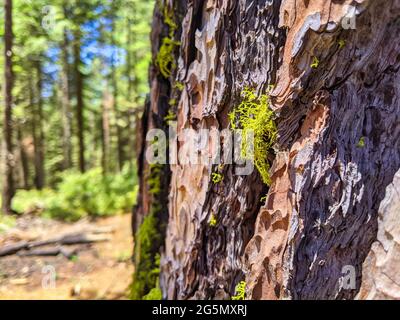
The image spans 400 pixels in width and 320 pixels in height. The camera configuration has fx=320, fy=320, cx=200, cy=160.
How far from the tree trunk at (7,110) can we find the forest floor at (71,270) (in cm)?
116

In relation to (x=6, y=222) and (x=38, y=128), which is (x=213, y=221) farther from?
(x=38, y=128)

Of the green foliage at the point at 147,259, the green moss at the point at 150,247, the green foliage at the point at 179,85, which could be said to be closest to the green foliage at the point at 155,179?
the green moss at the point at 150,247

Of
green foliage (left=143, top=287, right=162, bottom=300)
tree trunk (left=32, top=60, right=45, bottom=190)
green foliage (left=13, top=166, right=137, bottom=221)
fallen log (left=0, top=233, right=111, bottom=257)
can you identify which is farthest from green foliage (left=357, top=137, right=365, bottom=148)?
tree trunk (left=32, top=60, right=45, bottom=190)

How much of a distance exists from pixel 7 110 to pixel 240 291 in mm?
8595

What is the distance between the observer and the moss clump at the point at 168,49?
3.31 m

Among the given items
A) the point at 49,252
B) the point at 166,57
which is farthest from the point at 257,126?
the point at 49,252

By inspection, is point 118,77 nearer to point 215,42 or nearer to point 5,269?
point 5,269

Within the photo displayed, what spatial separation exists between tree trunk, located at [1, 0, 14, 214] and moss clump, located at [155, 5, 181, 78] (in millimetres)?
6555

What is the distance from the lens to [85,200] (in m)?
10.0

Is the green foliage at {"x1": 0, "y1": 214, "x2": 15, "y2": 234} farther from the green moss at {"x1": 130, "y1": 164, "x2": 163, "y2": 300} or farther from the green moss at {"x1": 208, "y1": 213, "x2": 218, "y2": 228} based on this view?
the green moss at {"x1": 208, "y1": 213, "x2": 218, "y2": 228}

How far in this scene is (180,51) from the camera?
10.1 feet

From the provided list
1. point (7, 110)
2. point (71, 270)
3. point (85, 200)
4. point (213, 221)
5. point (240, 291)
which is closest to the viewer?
point (240, 291)

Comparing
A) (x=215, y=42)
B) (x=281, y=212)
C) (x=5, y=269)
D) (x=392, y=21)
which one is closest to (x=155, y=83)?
(x=215, y=42)
